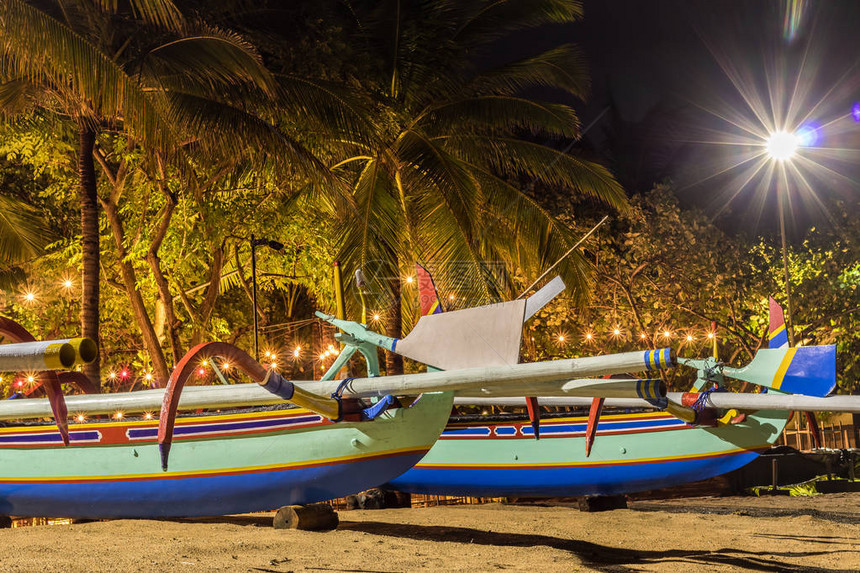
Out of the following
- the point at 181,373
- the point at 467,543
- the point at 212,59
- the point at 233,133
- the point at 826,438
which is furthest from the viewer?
the point at 826,438

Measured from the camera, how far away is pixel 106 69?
909cm

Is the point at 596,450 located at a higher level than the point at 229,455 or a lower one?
higher

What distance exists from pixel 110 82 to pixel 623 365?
6.39 meters

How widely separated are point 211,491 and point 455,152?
26.7 feet

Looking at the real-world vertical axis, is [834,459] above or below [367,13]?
below

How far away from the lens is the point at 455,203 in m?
12.2

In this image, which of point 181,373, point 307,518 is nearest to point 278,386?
point 181,373

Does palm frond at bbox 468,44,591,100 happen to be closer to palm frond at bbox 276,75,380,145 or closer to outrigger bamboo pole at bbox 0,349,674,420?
palm frond at bbox 276,75,380,145

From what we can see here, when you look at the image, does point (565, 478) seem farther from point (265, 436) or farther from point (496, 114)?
point (496, 114)

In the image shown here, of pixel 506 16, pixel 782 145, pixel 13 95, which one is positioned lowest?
pixel 13 95

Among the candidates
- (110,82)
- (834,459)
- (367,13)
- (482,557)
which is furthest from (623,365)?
(834,459)

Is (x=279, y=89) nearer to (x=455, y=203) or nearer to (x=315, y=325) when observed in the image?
(x=455, y=203)

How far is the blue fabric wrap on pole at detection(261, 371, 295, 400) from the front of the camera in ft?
18.5

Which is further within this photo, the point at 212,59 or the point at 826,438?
the point at 826,438
